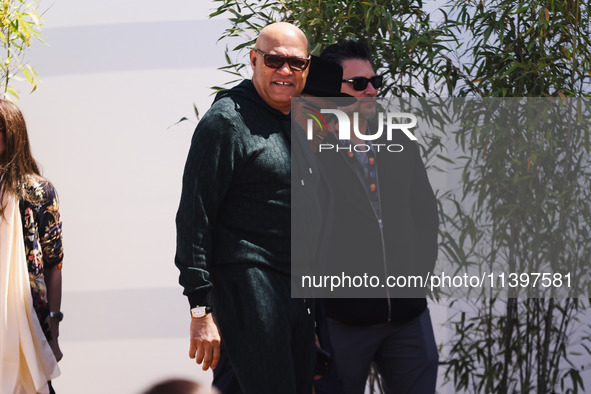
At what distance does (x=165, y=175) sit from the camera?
4613 mm

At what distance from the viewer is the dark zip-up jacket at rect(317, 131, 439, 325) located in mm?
2779

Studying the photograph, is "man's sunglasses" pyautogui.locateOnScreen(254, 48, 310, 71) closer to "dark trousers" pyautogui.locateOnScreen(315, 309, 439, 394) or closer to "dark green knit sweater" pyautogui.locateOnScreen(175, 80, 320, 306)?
"dark green knit sweater" pyautogui.locateOnScreen(175, 80, 320, 306)

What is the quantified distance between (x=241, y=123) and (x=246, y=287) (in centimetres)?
44

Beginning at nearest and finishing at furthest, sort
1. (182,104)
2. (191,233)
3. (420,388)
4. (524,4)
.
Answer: (191,233) < (420,388) < (524,4) < (182,104)

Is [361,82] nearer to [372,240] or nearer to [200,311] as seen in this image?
[372,240]

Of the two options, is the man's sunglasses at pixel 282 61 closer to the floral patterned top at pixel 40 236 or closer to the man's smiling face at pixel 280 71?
the man's smiling face at pixel 280 71

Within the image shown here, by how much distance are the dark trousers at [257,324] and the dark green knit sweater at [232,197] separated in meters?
0.04

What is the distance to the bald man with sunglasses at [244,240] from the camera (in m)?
2.20

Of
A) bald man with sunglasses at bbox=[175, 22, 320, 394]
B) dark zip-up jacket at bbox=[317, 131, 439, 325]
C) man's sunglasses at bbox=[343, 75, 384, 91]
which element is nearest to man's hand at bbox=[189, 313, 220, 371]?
bald man with sunglasses at bbox=[175, 22, 320, 394]

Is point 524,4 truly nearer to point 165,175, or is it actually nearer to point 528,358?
point 528,358

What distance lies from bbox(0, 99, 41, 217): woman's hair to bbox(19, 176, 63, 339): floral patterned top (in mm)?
33

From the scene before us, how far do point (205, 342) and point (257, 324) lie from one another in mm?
149

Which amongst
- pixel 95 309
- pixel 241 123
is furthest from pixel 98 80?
pixel 241 123

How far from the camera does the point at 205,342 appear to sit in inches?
85.9
